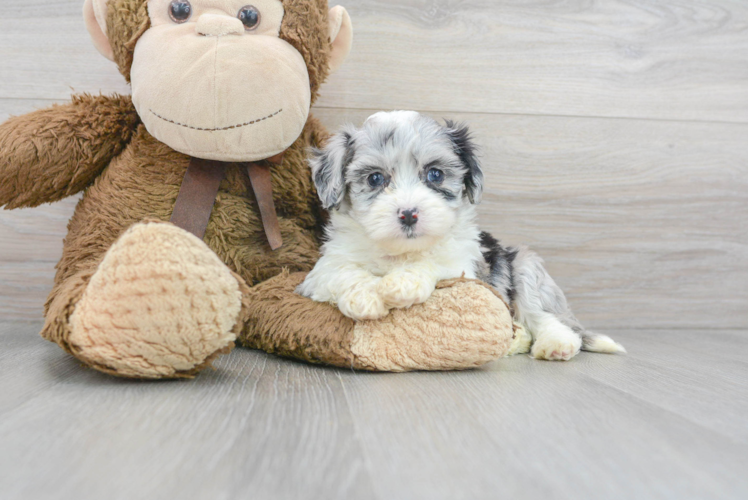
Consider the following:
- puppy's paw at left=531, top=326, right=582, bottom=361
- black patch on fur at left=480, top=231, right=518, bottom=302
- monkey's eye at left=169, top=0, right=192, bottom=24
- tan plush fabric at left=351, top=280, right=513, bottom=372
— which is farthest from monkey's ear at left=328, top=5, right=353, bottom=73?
puppy's paw at left=531, top=326, right=582, bottom=361

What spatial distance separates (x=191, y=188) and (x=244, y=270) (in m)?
0.31

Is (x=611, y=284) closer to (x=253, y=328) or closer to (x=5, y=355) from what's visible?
(x=253, y=328)

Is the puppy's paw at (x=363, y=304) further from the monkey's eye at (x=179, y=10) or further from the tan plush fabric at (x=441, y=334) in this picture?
the monkey's eye at (x=179, y=10)

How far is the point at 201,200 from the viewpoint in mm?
1800

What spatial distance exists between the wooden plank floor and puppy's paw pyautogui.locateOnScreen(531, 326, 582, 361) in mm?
171

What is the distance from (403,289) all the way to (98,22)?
1231 millimetres

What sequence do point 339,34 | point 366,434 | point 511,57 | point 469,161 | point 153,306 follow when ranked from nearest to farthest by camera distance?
point 366,434
point 153,306
point 469,161
point 339,34
point 511,57

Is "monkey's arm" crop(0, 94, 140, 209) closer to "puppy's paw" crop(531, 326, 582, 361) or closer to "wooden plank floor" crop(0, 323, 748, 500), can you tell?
"wooden plank floor" crop(0, 323, 748, 500)

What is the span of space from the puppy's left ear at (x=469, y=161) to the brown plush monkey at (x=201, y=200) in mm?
316

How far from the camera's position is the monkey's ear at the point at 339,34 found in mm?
1849

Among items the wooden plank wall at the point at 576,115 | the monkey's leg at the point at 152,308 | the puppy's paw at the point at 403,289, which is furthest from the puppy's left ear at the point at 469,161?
the monkey's leg at the point at 152,308

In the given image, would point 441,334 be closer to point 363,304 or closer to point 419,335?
point 419,335

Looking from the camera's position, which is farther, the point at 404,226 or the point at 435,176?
the point at 435,176

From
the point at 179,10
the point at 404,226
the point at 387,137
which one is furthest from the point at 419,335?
the point at 179,10
